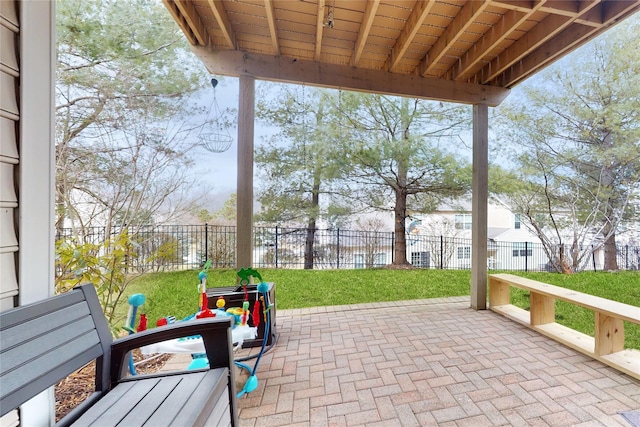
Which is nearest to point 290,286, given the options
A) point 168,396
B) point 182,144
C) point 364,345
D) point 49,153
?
point 364,345

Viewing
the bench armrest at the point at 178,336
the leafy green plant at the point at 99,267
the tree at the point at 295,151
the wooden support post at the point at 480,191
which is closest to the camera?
the bench armrest at the point at 178,336

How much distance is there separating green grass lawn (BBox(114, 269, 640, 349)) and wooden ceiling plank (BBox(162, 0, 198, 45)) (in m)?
2.39

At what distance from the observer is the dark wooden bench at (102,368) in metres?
0.82

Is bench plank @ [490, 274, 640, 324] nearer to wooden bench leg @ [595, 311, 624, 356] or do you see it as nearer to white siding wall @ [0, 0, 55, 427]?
wooden bench leg @ [595, 311, 624, 356]

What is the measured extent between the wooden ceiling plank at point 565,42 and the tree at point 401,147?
193 centimetres

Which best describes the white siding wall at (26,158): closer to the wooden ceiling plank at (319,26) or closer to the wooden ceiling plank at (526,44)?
the wooden ceiling plank at (319,26)

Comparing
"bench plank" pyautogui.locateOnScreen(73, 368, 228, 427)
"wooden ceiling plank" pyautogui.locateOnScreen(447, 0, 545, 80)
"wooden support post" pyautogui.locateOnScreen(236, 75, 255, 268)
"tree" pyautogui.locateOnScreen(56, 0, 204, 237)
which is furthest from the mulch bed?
"wooden ceiling plank" pyautogui.locateOnScreen(447, 0, 545, 80)

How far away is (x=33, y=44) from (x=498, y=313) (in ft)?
14.1

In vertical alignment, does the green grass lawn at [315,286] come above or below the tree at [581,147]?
below

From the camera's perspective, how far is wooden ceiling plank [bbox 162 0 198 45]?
6.54 feet

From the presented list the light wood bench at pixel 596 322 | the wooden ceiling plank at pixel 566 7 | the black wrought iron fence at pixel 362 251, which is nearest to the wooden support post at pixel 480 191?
the light wood bench at pixel 596 322

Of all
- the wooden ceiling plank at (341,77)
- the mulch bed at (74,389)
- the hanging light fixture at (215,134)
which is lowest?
the mulch bed at (74,389)

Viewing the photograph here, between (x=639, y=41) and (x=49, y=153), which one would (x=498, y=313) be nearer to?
(x=49, y=153)

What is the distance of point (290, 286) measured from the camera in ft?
14.9
